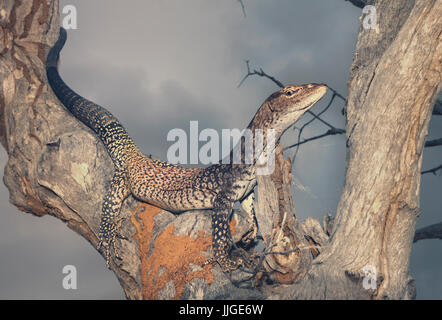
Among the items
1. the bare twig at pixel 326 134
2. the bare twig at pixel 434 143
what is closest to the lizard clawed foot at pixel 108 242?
the bare twig at pixel 326 134

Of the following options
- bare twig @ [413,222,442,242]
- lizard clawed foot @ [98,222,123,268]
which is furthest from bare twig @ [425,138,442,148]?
lizard clawed foot @ [98,222,123,268]

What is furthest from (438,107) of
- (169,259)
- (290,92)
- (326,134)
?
(169,259)

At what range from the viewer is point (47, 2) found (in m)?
6.51

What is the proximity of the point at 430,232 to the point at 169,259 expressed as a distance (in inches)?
151

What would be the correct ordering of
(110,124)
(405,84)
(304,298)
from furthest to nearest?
1. (110,124)
2. (405,84)
3. (304,298)

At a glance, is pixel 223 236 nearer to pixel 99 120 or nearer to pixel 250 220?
pixel 250 220

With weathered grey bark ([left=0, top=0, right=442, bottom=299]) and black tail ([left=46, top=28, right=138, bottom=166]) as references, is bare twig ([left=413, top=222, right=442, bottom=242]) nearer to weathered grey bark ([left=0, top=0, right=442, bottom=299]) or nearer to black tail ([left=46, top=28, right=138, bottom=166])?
weathered grey bark ([left=0, top=0, right=442, bottom=299])

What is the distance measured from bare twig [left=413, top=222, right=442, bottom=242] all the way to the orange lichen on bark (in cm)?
318

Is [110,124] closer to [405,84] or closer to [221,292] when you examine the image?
[221,292]

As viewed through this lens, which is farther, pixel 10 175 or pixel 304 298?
pixel 10 175

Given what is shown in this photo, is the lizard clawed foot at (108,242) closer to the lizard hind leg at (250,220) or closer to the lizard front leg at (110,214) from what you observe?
the lizard front leg at (110,214)

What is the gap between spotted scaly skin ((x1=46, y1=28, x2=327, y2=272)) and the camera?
208 inches

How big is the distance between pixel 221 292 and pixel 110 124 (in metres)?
3.33
